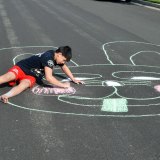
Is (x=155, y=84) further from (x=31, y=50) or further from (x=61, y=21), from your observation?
(x=61, y=21)

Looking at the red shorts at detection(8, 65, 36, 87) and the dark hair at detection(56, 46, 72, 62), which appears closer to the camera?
the dark hair at detection(56, 46, 72, 62)

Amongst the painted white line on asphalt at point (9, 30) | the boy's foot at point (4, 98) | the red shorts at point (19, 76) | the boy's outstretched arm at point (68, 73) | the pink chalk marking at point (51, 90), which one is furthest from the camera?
the painted white line on asphalt at point (9, 30)

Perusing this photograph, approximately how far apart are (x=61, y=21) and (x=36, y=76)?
7840 mm

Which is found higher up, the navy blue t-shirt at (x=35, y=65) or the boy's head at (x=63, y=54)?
the boy's head at (x=63, y=54)

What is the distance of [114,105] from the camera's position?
19.3ft

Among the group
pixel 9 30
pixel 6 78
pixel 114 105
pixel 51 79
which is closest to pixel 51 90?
pixel 51 79

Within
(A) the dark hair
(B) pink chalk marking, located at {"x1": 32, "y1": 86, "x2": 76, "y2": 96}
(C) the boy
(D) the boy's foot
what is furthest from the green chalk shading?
(D) the boy's foot

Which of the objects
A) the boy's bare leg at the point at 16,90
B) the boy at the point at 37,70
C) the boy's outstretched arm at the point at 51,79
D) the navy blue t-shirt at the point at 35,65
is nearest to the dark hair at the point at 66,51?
the boy at the point at 37,70

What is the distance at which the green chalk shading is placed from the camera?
5727 millimetres

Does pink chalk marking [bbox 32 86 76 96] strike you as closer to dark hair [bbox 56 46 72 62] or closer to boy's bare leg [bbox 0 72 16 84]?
boy's bare leg [bbox 0 72 16 84]

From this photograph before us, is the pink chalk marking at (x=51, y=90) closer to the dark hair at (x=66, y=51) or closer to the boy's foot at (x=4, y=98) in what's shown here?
the dark hair at (x=66, y=51)

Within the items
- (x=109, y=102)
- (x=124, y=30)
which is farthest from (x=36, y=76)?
(x=124, y=30)

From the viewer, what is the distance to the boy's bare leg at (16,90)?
5.88 m

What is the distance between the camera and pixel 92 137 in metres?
4.87
